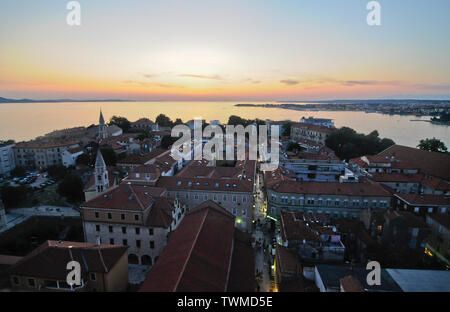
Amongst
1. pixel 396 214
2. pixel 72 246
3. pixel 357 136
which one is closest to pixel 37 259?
pixel 72 246

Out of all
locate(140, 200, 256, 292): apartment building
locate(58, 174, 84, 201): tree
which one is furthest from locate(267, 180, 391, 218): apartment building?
locate(58, 174, 84, 201): tree

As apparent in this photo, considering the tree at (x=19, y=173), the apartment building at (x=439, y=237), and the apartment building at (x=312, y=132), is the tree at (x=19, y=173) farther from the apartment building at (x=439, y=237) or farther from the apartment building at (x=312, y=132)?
the apartment building at (x=312, y=132)

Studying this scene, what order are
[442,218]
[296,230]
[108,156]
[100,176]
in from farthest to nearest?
[108,156]
[100,176]
[442,218]
[296,230]

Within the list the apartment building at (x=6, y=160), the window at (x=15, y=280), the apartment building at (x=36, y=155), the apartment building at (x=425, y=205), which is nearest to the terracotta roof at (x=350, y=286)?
the apartment building at (x=425, y=205)

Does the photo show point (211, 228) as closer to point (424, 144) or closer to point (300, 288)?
point (300, 288)

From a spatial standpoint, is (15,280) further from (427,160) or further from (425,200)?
(427,160)

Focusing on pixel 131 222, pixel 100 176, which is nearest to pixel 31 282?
pixel 131 222
